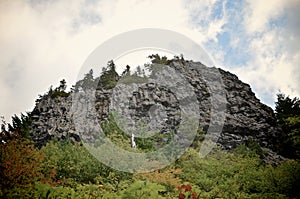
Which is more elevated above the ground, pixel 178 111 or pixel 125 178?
pixel 178 111

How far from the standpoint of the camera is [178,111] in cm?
2653

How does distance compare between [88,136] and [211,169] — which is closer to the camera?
[211,169]

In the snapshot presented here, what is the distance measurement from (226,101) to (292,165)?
51.6ft

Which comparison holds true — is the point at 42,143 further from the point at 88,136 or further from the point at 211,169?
the point at 211,169

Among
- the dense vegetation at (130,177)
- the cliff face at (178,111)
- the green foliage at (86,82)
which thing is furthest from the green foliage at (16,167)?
the green foliage at (86,82)

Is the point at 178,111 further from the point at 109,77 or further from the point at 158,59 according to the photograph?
the point at 109,77

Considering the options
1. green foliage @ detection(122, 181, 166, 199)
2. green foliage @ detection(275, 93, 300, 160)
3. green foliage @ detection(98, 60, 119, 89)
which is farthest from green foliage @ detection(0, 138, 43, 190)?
green foliage @ detection(275, 93, 300, 160)

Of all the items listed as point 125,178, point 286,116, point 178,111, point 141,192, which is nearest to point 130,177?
point 125,178

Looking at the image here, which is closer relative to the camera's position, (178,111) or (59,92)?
(178,111)

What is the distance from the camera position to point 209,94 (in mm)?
29797

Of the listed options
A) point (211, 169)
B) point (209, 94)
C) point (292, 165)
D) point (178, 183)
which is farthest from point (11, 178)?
point (209, 94)

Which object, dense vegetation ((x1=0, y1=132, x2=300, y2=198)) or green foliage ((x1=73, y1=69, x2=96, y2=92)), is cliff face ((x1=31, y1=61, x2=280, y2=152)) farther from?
dense vegetation ((x1=0, y1=132, x2=300, y2=198))

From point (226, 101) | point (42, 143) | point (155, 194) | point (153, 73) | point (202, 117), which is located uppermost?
point (153, 73)

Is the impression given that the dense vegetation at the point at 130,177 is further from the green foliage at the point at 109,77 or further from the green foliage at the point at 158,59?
the green foliage at the point at 158,59
